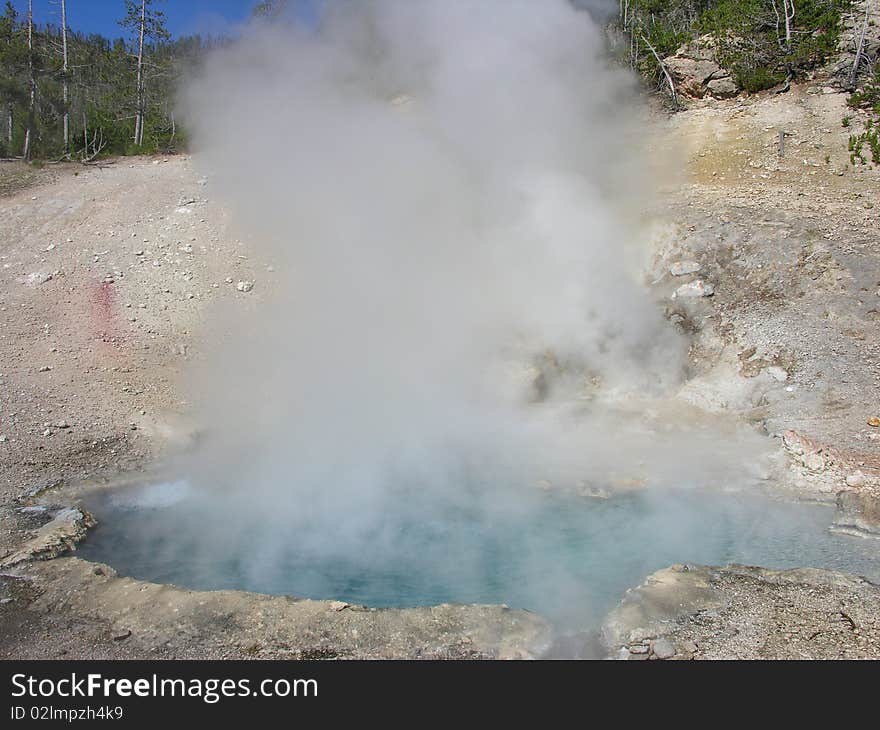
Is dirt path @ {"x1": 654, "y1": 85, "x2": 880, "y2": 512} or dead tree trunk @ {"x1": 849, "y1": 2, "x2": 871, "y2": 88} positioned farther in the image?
dead tree trunk @ {"x1": 849, "y1": 2, "x2": 871, "y2": 88}

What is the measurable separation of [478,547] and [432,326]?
337cm

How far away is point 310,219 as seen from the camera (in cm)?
895

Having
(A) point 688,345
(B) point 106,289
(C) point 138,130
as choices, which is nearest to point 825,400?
(A) point 688,345

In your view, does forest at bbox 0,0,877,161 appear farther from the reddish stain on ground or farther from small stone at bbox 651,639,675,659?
small stone at bbox 651,639,675,659

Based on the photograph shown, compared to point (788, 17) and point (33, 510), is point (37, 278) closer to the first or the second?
point (33, 510)

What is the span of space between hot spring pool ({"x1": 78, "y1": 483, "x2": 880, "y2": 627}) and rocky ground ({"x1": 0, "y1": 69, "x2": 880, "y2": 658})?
31 cm

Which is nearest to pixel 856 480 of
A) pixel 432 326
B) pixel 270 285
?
pixel 432 326

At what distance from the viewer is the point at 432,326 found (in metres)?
7.28

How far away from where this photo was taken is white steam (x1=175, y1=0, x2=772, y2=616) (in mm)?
5434

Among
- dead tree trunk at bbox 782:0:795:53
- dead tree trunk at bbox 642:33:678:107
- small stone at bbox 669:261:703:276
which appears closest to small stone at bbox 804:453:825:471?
small stone at bbox 669:261:703:276

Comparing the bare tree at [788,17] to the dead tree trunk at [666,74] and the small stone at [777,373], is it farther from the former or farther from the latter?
the small stone at [777,373]

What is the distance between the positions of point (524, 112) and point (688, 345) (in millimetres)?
3581

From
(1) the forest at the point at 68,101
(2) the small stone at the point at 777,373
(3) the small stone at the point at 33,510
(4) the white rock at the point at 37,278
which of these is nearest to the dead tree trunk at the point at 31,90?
(1) the forest at the point at 68,101

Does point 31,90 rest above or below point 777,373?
above
